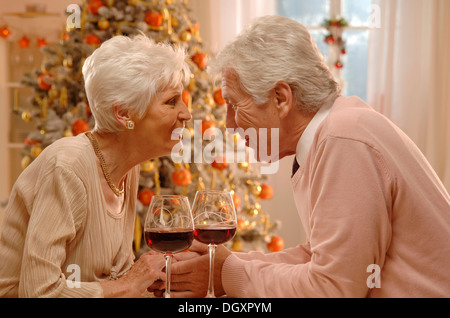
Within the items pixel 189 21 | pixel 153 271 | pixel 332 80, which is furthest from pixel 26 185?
pixel 189 21

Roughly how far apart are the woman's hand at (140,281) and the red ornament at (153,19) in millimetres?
2029

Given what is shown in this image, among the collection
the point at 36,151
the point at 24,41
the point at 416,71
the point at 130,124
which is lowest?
the point at 36,151

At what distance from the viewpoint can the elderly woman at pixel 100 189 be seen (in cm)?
125

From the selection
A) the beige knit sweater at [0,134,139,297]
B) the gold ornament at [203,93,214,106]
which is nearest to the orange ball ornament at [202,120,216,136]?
the gold ornament at [203,93,214,106]

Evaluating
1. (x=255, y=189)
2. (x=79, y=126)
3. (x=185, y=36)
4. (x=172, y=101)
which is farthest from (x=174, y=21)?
(x=172, y=101)

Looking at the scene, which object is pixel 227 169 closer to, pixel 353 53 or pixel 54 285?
pixel 353 53

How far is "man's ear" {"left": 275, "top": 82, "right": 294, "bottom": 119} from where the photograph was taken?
135cm

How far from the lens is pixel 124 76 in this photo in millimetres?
1508

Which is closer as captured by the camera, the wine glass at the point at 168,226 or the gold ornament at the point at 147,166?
the wine glass at the point at 168,226

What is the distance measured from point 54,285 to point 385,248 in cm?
74

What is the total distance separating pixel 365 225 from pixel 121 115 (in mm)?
810

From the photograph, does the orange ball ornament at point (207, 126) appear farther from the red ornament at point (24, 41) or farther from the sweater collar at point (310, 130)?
the red ornament at point (24, 41)

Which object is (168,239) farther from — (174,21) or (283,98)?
(174,21)

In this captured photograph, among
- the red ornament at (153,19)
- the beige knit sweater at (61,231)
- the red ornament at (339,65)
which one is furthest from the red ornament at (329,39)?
the beige knit sweater at (61,231)
